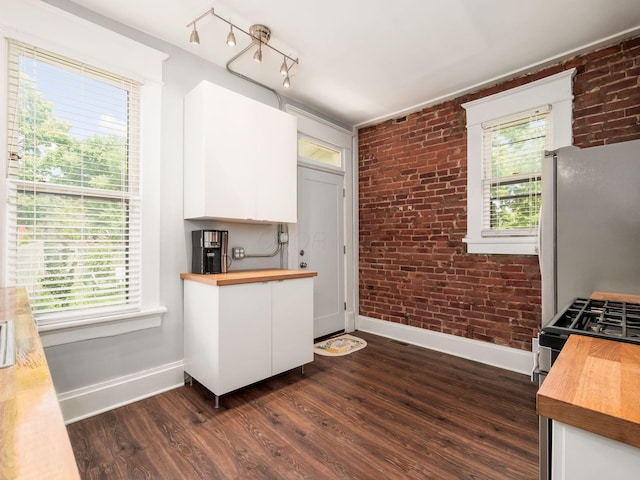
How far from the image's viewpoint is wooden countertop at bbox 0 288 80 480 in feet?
1.38

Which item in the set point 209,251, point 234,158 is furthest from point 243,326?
point 234,158

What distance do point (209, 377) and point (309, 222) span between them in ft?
6.47

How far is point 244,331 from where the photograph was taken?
2.31 m

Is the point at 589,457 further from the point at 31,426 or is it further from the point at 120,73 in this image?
the point at 120,73

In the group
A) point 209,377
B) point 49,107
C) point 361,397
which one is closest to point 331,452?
point 361,397

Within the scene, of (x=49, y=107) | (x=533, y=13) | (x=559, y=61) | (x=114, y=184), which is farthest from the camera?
(x=559, y=61)

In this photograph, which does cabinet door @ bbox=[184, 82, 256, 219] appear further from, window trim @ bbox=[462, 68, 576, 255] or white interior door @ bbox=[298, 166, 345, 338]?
window trim @ bbox=[462, 68, 576, 255]

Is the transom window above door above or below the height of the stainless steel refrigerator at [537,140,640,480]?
above

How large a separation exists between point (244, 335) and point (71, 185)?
157cm

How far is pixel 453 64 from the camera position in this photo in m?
2.76

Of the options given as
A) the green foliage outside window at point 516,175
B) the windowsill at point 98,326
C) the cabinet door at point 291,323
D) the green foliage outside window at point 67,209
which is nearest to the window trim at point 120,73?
the windowsill at point 98,326

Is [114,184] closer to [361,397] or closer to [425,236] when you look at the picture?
[361,397]

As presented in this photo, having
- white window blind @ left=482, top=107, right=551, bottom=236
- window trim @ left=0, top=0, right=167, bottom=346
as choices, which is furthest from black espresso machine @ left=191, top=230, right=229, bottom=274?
white window blind @ left=482, top=107, right=551, bottom=236

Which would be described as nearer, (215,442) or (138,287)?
(215,442)
